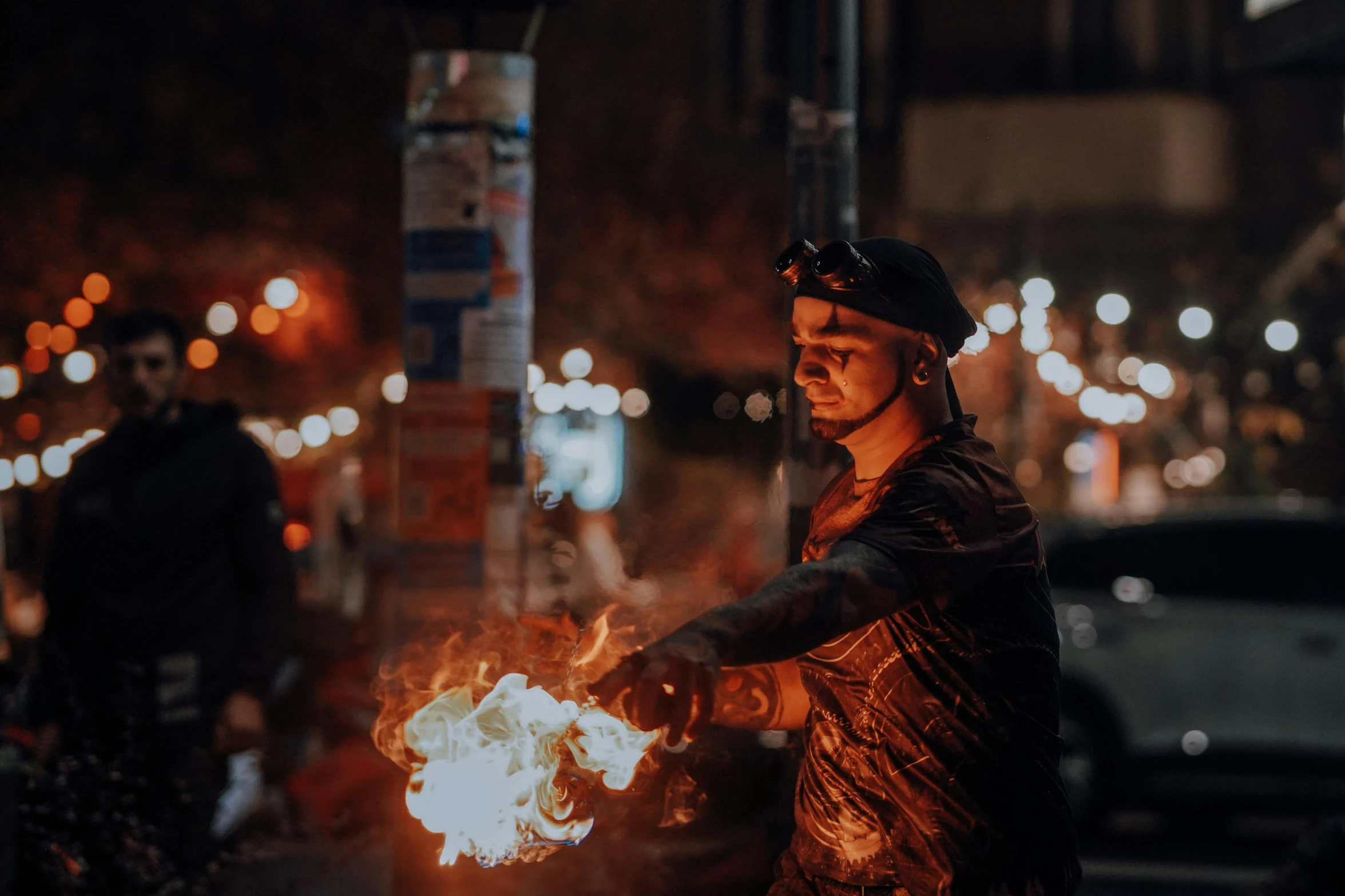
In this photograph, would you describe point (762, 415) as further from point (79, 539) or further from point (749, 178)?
point (749, 178)

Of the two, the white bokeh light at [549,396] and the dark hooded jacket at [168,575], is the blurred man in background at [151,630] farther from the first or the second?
the white bokeh light at [549,396]

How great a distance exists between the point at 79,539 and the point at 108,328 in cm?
69

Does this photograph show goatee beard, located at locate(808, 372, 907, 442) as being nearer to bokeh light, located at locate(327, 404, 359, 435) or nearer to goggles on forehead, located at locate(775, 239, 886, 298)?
goggles on forehead, located at locate(775, 239, 886, 298)

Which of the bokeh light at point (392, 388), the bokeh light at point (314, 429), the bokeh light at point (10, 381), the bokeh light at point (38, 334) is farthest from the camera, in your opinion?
the bokeh light at point (314, 429)

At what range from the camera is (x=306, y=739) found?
8508mm

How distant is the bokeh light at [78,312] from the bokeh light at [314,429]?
4.46 m

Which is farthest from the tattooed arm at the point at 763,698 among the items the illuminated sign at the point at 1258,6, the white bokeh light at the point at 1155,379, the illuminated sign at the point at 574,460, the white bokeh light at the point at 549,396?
the white bokeh light at the point at 549,396

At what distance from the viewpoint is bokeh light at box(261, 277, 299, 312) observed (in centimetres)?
1330

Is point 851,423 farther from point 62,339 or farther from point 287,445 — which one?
point 287,445

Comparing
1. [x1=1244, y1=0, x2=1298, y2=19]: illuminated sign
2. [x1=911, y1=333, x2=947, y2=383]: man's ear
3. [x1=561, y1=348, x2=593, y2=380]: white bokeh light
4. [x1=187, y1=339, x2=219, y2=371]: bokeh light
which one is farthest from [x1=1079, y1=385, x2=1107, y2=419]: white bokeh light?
[x1=911, y1=333, x2=947, y2=383]: man's ear

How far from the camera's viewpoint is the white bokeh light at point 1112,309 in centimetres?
Result: 1402

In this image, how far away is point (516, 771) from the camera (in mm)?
2303

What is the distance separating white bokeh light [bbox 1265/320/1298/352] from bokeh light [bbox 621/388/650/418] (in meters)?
8.71

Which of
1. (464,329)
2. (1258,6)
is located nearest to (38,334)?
(464,329)
